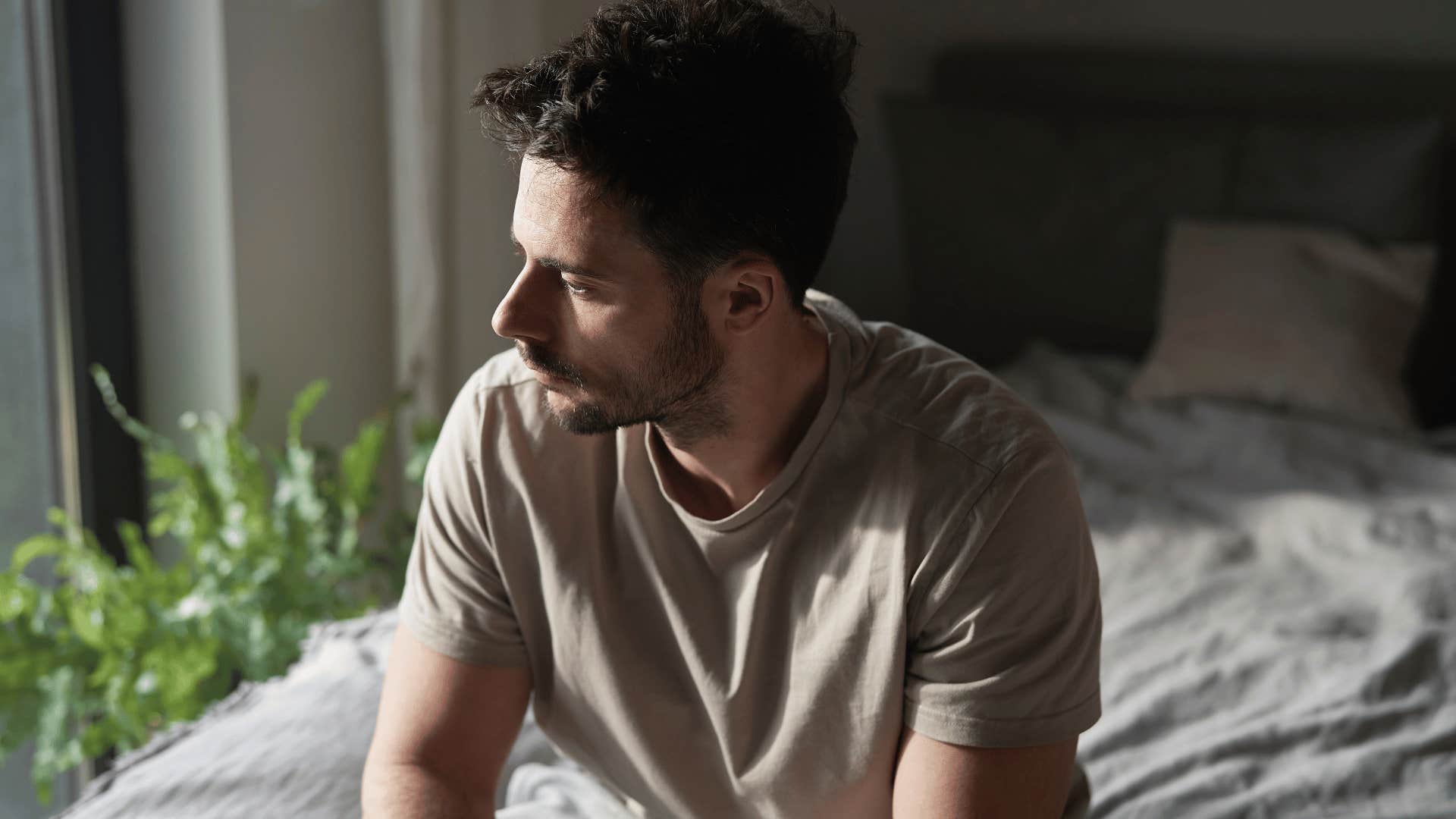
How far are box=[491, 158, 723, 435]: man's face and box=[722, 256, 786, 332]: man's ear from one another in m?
0.02

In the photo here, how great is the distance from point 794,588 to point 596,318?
0.88ft

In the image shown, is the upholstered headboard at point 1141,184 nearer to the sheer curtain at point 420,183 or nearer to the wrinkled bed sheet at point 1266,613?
the wrinkled bed sheet at point 1266,613

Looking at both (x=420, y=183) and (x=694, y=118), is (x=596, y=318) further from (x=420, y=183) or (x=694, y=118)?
(x=420, y=183)

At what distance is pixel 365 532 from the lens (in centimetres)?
238

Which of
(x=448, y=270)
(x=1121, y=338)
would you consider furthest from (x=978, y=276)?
(x=448, y=270)

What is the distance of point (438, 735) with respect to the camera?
112 cm

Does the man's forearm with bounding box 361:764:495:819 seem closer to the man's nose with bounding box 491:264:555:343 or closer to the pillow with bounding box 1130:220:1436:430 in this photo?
the man's nose with bounding box 491:264:555:343

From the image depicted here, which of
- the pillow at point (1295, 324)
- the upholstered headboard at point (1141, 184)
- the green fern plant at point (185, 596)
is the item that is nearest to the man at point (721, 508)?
the green fern plant at point (185, 596)

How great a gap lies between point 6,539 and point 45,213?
0.49 m

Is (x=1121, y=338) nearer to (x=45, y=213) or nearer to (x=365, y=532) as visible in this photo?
(x=365, y=532)

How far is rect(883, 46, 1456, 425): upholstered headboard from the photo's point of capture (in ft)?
8.34

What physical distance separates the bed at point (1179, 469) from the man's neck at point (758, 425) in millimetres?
334

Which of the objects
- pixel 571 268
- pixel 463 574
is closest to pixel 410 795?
pixel 463 574

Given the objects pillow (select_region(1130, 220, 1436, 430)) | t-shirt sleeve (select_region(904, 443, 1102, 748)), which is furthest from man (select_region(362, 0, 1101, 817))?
pillow (select_region(1130, 220, 1436, 430))
